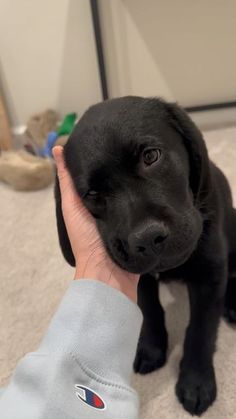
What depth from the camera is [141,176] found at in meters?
0.97

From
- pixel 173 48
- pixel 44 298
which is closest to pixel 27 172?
pixel 44 298

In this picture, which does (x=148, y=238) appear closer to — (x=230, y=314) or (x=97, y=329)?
(x=97, y=329)

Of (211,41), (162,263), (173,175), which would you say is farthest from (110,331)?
(211,41)

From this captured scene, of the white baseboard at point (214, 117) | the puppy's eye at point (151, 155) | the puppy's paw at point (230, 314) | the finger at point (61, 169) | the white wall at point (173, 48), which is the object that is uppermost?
the puppy's eye at point (151, 155)

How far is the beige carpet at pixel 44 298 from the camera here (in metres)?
1.23

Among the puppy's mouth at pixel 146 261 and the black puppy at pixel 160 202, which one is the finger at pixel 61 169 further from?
the puppy's mouth at pixel 146 261

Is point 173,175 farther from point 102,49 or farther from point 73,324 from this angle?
point 102,49

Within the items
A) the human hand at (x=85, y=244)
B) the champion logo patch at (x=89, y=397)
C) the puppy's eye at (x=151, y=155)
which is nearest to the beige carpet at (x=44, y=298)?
the human hand at (x=85, y=244)

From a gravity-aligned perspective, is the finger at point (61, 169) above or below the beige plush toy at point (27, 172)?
above

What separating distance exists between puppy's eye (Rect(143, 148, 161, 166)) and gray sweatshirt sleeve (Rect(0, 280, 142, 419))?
0.27m

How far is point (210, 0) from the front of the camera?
2.35 meters

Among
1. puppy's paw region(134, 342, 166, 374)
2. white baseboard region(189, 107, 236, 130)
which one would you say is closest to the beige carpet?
puppy's paw region(134, 342, 166, 374)

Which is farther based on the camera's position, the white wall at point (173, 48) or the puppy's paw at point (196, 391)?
the white wall at point (173, 48)

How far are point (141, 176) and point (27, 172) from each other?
127 centimetres
